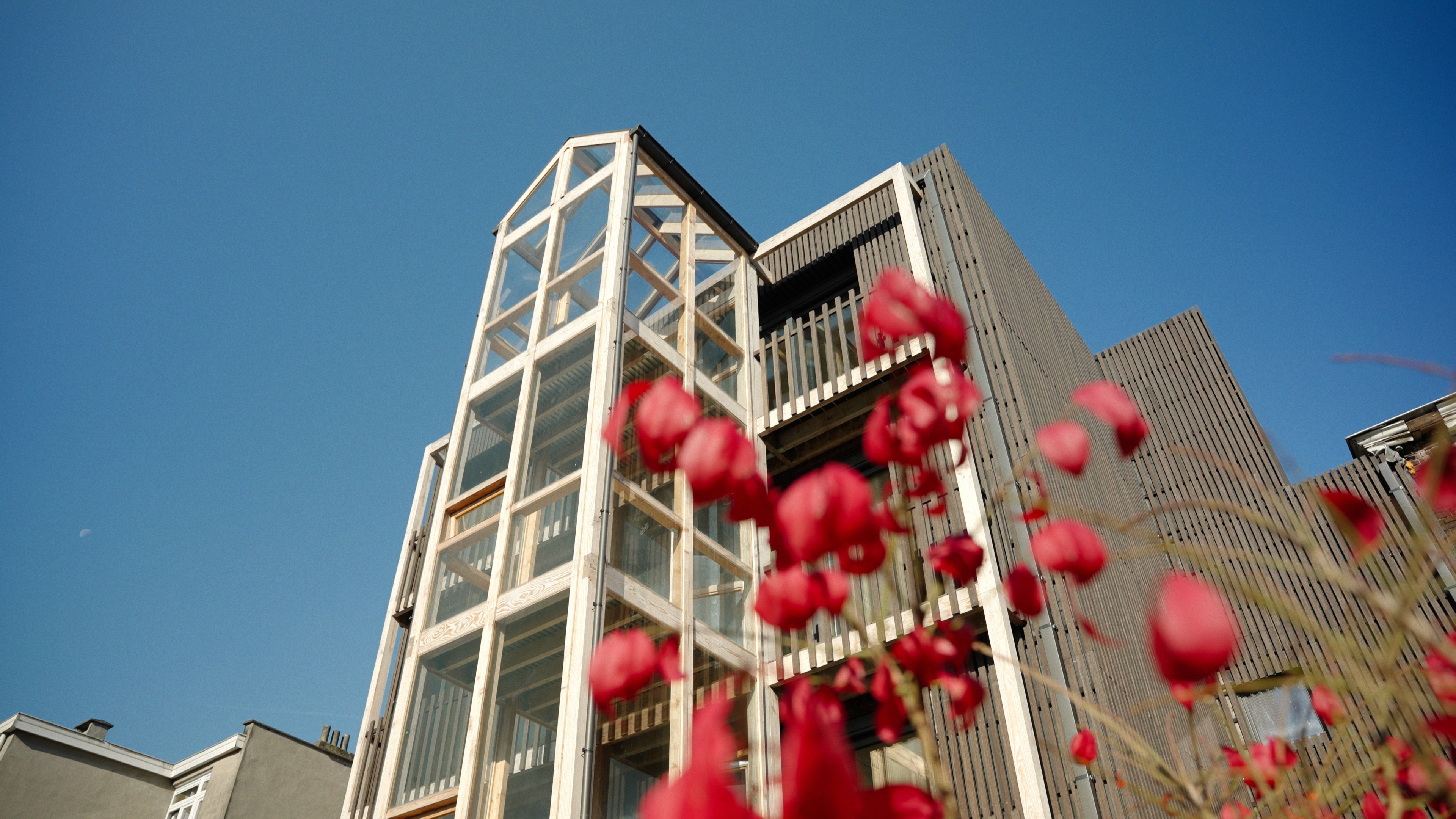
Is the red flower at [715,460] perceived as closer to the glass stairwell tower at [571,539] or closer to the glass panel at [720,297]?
the glass stairwell tower at [571,539]

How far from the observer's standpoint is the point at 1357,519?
4.04ft

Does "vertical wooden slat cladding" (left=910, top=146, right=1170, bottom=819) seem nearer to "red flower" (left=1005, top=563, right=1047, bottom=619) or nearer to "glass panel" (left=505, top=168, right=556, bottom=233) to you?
"red flower" (left=1005, top=563, right=1047, bottom=619)

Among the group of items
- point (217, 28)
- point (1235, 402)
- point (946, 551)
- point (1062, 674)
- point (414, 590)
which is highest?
point (217, 28)

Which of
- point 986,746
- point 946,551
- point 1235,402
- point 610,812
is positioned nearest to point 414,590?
point 610,812

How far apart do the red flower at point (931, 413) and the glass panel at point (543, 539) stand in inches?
163

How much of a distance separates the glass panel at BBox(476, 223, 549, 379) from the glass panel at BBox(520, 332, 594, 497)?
2.07 ft

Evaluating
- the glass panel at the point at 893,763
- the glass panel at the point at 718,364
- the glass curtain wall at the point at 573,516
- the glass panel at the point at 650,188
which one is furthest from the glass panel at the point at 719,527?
the glass panel at the point at 650,188

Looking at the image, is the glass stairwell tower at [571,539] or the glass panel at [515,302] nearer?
the glass stairwell tower at [571,539]

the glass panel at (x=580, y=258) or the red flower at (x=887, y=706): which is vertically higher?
the glass panel at (x=580, y=258)

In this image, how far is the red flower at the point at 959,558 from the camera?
1830 mm

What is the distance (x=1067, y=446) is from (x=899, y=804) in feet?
2.76

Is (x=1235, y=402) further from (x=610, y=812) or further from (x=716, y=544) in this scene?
(x=610, y=812)

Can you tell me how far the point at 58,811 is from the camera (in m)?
13.2

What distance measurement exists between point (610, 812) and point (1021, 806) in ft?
7.65
